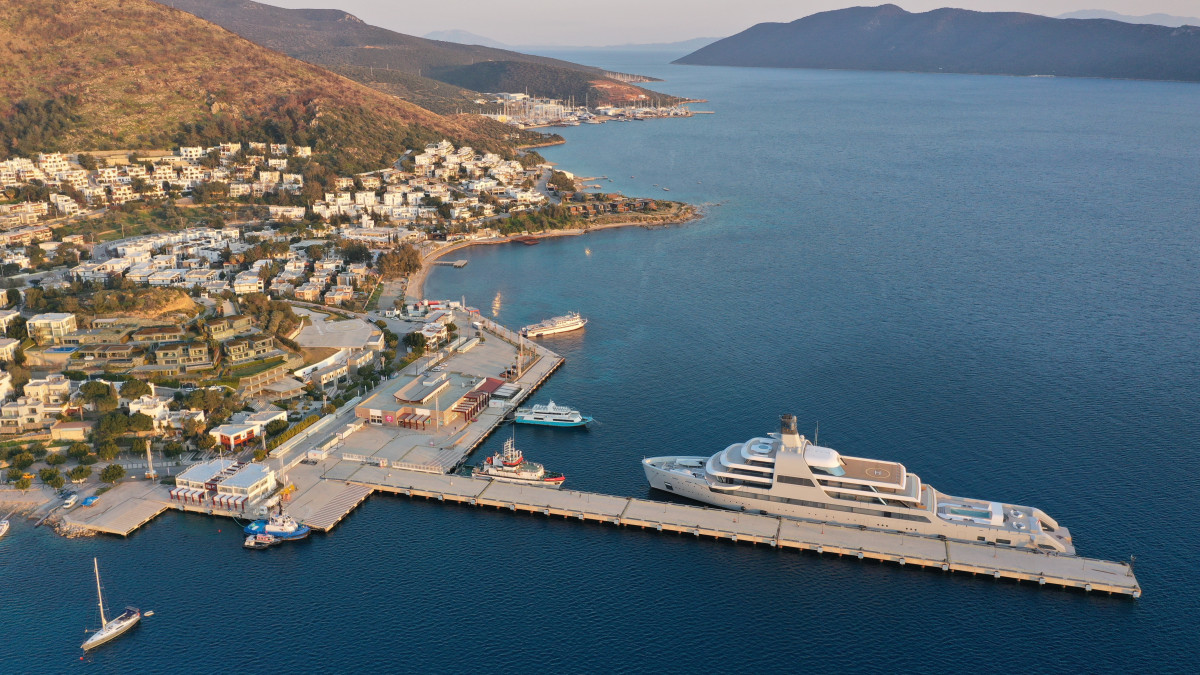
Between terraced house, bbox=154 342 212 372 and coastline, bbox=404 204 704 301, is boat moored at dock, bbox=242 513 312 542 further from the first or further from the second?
coastline, bbox=404 204 704 301

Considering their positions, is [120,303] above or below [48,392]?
above

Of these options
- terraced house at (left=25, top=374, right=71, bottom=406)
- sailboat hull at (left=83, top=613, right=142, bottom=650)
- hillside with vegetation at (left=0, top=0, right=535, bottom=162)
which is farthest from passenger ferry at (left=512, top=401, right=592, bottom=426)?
hillside with vegetation at (left=0, top=0, right=535, bottom=162)

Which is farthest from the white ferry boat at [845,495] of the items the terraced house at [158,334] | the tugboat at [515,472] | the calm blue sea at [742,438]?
the terraced house at [158,334]

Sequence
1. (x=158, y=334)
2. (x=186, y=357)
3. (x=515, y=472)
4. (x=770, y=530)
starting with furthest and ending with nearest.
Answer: (x=158, y=334) < (x=186, y=357) < (x=515, y=472) < (x=770, y=530)

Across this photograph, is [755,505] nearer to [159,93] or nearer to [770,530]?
[770,530]

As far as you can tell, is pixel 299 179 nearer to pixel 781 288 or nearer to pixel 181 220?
pixel 181 220

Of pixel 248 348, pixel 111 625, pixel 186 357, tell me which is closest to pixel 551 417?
pixel 248 348

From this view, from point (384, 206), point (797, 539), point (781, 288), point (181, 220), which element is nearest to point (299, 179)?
point (384, 206)

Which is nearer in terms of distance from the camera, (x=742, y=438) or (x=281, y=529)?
(x=281, y=529)
